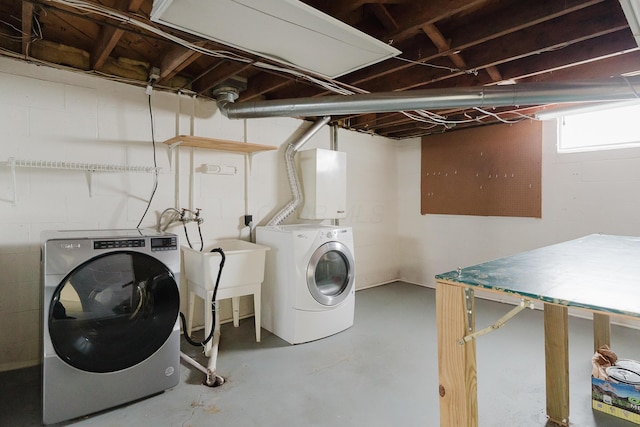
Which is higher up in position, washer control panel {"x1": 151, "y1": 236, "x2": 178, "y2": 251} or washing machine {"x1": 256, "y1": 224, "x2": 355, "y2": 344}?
washer control panel {"x1": 151, "y1": 236, "x2": 178, "y2": 251}

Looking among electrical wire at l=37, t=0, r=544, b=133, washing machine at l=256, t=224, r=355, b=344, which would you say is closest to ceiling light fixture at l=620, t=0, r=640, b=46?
electrical wire at l=37, t=0, r=544, b=133

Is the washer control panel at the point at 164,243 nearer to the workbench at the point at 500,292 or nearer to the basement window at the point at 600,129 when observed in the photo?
the workbench at the point at 500,292

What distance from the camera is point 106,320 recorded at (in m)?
1.84

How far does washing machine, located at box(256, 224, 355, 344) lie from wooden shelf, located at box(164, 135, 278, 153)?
0.77 m

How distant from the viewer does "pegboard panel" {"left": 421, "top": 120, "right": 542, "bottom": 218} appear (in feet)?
11.8

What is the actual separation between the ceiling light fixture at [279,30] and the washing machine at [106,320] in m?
1.20

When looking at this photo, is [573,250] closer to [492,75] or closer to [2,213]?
[492,75]

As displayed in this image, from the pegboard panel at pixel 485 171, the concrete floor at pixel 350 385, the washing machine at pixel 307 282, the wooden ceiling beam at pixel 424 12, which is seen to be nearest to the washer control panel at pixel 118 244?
the concrete floor at pixel 350 385

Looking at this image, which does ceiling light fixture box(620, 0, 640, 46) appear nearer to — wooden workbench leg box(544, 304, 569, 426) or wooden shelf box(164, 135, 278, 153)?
wooden workbench leg box(544, 304, 569, 426)

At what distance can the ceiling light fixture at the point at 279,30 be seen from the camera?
4.88ft

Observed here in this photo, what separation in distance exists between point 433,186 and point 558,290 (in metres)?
3.57

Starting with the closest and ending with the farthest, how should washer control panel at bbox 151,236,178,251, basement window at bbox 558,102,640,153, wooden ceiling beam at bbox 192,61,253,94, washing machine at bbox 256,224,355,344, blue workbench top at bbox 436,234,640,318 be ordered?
blue workbench top at bbox 436,234,640,318
washer control panel at bbox 151,236,178,251
wooden ceiling beam at bbox 192,61,253,94
washing machine at bbox 256,224,355,344
basement window at bbox 558,102,640,153

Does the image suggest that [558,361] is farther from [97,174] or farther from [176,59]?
[97,174]

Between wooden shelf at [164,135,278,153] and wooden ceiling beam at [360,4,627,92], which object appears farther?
wooden shelf at [164,135,278,153]
